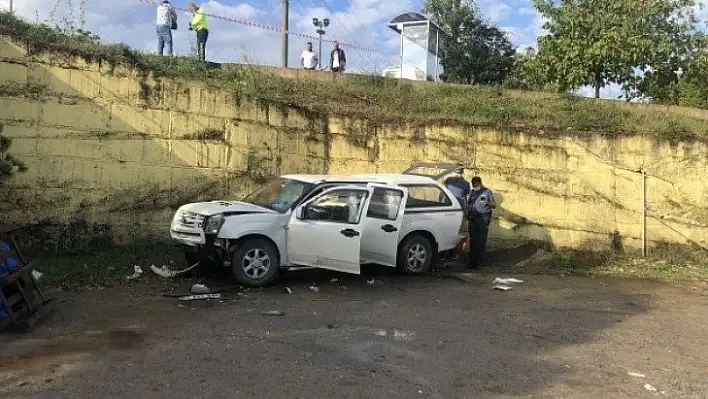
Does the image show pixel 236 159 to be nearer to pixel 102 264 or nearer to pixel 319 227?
pixel 102 264

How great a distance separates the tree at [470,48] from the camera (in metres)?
21.1

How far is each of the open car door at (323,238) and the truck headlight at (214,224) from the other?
3.29 ft

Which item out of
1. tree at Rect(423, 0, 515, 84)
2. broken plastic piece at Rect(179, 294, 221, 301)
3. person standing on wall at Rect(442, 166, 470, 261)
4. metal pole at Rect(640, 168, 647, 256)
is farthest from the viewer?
tree at Rect(423, 0, 515, 84)

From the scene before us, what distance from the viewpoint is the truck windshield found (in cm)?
962

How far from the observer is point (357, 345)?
20.9 ft

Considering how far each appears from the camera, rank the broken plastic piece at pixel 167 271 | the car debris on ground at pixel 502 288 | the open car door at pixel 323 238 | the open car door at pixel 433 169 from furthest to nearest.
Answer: the open car door at pixel 433 169, the car debris on ground at pixel 502 288, the broken plastic piece at pixel 167 271, the open car door at pixel 323 238

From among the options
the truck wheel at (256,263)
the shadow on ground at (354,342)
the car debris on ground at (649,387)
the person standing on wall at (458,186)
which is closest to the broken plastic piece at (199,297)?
the shadow on ground at (354,342)

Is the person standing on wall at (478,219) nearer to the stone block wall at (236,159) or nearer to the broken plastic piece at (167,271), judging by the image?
the stone block wall at (236,159)

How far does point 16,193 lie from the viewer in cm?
1110

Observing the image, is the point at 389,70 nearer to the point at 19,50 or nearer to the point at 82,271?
the point at 19,50

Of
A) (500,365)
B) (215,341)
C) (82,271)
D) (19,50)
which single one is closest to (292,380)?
(215,341)

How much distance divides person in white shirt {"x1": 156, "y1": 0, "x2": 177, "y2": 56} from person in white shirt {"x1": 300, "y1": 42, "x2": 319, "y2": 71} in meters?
4.62

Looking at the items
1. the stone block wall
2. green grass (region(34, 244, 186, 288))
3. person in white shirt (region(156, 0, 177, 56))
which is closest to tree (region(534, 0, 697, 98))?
the stone block wall

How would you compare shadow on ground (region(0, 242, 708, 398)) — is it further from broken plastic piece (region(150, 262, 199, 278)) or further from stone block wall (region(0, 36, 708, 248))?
stone block wall (region(0, 36, 708, 248))
